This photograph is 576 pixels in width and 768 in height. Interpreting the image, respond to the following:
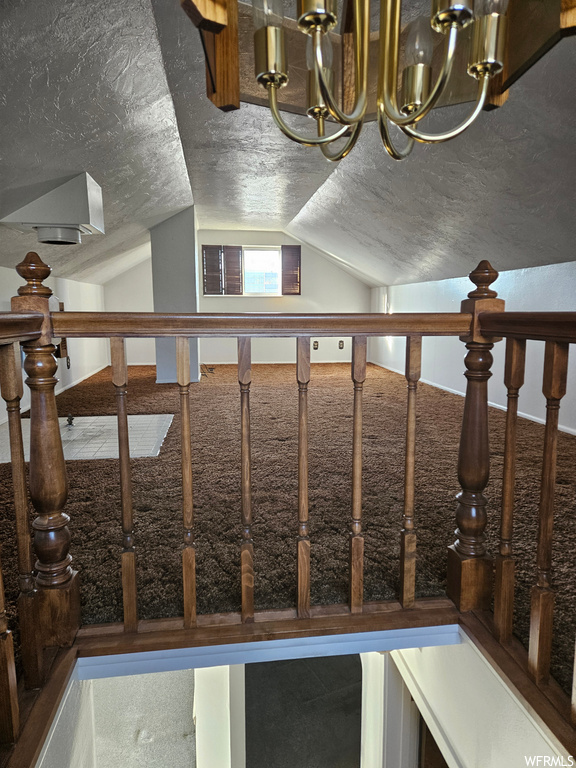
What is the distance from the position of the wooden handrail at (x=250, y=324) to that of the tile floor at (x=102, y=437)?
1921 mm

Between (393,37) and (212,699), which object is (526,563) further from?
(212,699)

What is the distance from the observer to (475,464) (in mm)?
1248

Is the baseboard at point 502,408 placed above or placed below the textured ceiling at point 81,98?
below

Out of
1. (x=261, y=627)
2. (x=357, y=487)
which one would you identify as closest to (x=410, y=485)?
(x=357, y=487)

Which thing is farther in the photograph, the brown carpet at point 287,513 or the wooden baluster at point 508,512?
the brown carpet at point 287,513

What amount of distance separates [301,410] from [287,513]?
0.92m

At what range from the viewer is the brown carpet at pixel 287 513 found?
1378 mm

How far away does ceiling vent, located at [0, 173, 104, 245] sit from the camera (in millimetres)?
2855

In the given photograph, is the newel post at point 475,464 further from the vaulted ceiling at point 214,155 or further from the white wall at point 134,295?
the white wall at point 134,295

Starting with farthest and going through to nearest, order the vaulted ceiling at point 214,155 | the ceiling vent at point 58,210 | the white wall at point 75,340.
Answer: the white wall at point 75,340 → the ceiling vent at point 58,210 → the vaulted ceiling at point 214,155

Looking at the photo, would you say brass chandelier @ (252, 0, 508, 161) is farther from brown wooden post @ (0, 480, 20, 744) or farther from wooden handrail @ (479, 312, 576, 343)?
brown wooden post @ (0, 480, 20, 744)

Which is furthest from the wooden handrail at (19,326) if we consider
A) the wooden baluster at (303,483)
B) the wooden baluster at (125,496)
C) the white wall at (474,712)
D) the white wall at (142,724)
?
the white wall at (142,724)

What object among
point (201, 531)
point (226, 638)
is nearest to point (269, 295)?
point (201, 531)

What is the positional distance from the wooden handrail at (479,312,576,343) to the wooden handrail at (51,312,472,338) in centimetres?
6
